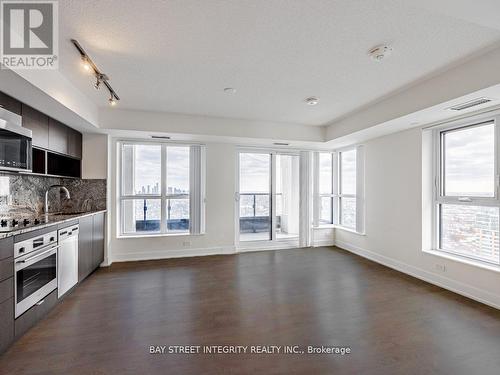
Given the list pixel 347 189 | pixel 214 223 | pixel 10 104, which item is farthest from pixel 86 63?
pixel 347 189

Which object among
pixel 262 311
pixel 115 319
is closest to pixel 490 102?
pixel 262 311

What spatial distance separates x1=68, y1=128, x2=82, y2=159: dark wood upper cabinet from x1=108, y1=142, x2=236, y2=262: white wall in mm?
1871

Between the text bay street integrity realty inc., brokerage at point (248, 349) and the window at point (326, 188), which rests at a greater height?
the window at point (326, 188)

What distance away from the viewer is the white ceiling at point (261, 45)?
1.87 meters

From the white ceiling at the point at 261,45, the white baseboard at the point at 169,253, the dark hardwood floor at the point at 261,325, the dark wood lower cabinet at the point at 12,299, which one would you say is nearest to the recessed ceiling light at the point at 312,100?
the white ceiling at the point at 261,45

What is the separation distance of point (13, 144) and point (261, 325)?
3.12 metres

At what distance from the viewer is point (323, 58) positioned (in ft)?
8.38

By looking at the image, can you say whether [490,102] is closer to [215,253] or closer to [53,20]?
[53,20]

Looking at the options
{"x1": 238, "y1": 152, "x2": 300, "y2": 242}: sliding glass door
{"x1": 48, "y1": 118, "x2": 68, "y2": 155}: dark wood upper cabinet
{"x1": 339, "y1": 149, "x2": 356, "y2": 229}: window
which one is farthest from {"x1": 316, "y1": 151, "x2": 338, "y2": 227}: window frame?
{"x1": 48, "y1": 118, "x2": 68, "y2": 155}: dark wood upper cabinet

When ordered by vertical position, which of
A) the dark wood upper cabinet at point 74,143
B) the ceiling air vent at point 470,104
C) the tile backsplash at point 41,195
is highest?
the ceiling air vent at point 470,104

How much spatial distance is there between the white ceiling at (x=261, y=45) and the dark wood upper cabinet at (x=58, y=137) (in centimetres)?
62

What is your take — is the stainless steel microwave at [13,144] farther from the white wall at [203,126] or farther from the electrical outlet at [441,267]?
the electrical outlet at [441,267]

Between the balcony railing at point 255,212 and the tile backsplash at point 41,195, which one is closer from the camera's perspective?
the tile backsplash at point 41,195

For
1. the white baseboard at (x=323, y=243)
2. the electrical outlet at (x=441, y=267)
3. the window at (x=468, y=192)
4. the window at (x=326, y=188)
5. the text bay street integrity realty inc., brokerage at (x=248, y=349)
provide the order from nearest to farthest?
the text bay street integrity realty inc., brokerage at (x=248, y=349)
the window at (x=468, y=192)
the electrical outlet at (x=441, y=267)
the white baseboard at (x=323, y=243)
the window at (x=326, y=188)
